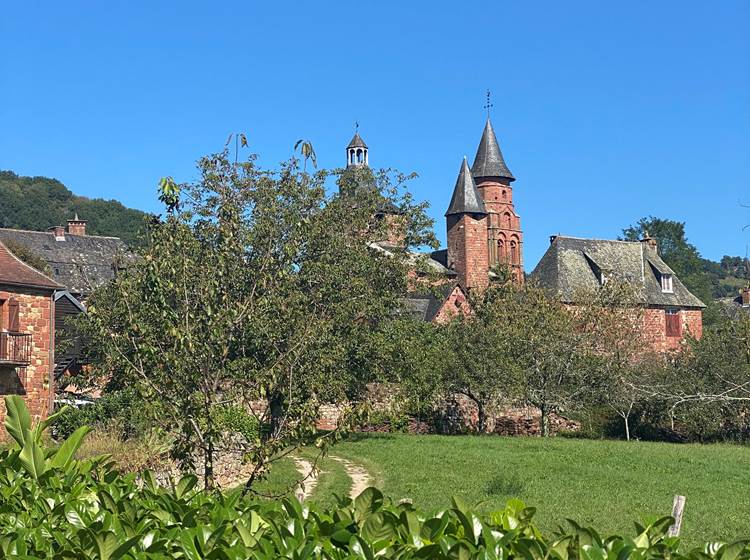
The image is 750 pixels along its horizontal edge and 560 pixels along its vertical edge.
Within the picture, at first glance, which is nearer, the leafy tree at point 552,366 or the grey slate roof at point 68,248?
the leafy tree at point 552,366

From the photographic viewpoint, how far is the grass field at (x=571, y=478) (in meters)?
14.9

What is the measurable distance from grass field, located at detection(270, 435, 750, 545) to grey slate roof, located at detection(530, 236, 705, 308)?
3216cm

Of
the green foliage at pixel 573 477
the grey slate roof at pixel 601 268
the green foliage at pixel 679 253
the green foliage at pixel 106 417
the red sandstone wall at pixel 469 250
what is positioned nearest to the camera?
the green foliage at pixel 573 477

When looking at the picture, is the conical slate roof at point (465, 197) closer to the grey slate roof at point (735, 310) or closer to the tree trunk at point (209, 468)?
the grey slate roof at point (735, 310)

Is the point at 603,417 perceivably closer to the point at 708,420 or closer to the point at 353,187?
the point at 708,420

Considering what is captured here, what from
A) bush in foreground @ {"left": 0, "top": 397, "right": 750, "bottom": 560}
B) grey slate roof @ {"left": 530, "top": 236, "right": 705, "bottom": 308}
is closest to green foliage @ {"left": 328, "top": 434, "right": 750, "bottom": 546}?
bush in foreground @ {"left": 0, "top": 397, "right": 750, "bottom": 560}

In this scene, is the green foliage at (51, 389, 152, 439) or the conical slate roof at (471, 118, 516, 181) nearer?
the green foliage at (51, 389, 152, 439)

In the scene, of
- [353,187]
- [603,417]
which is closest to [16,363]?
[353,187]

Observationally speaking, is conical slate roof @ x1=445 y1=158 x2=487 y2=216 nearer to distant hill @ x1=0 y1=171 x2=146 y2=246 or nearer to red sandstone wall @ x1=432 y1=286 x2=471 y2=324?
red sandstone wall @ x1=432 y1=286 x2=471 y2=324

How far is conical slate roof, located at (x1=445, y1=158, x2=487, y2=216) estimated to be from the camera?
2454 inches

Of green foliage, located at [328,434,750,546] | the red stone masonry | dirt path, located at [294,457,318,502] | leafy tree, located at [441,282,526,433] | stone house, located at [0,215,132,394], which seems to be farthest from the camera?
the red stone masonry

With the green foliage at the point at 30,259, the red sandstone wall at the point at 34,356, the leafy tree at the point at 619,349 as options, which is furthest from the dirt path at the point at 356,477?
the green foliage at the point at 30,259

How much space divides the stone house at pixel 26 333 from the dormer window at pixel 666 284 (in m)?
46.5

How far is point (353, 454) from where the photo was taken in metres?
24.4
